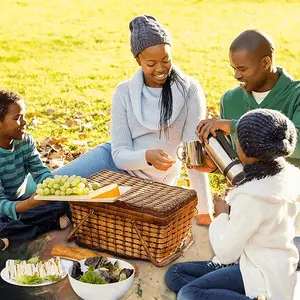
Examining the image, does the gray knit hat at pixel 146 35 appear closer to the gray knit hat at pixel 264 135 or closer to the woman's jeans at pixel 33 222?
the woman's jeans at pixel 33 222

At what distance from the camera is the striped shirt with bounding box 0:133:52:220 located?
3.53 meters

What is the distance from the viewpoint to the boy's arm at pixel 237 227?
2.49 metres

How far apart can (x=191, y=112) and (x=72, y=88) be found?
137 inches

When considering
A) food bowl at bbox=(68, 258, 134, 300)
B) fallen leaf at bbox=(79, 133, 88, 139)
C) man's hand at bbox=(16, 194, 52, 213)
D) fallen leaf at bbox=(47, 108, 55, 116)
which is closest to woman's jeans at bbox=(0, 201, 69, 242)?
man's hand at bbox=(16, 194, 52, 213)

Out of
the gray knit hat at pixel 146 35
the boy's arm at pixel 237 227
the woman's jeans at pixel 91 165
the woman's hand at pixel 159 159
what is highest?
the gray knit hat at pixel 146 35

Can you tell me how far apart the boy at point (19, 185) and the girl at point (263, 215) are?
120 centimetres

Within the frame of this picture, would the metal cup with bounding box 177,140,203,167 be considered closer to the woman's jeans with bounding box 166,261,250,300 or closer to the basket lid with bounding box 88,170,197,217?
the basket lid with bounding box 88,170,197,217

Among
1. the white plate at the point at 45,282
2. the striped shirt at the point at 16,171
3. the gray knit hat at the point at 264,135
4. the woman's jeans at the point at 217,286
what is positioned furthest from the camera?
the striped shirt at the point at 16,171

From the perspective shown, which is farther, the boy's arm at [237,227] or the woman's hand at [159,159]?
the woman's hand at [159,159]

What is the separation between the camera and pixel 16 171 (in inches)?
144

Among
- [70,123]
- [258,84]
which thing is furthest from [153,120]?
[70,123]

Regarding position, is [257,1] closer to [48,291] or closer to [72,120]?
[72,120]

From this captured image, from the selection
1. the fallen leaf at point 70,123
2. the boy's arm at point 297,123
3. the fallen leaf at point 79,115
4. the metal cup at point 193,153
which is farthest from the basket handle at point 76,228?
the fallen leaf at point 79,115

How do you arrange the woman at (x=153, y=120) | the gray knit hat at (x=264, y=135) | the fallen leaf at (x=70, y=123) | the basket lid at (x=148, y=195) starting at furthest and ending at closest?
the fallen leaf at (x=70, y=123) < the woman at (x=153, y=120) < the basket lid at (x=148, y=195) < the gray knit hat at (x=264, y=135)
